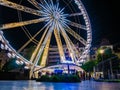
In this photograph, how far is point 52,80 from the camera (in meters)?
31.7

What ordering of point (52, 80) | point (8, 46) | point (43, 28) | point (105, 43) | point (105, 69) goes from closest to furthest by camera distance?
point (52, 80) → point (8, 46) → point (43, 28) → point (105, 69) → point (105, 43)

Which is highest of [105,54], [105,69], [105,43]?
[105,43]

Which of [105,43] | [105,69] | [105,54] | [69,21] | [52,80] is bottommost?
[52,80]

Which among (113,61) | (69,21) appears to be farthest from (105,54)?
(69,21)

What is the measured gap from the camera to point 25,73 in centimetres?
5694

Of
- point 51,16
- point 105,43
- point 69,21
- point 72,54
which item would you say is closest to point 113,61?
point 72,54

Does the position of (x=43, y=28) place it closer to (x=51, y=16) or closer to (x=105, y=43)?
(x=51, y=16)

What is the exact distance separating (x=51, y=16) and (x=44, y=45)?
15.9 ft

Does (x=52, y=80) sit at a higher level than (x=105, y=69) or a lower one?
lower

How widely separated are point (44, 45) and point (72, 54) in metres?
6.68

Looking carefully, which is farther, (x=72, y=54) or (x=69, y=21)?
(x=72, y=54)

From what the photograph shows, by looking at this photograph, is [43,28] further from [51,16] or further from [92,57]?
[92,57]

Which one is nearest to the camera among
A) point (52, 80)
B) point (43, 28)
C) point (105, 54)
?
point (52, 80)

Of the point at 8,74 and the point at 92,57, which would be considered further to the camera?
the point at 92,57
